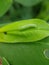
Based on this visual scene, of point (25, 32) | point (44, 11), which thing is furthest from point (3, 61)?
point (44, 11)

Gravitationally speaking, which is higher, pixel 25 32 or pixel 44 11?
pixel 44 11

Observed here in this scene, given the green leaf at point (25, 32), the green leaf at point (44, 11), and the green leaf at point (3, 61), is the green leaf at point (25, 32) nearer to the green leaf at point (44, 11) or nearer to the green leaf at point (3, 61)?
the green leaf at point (3, 61)

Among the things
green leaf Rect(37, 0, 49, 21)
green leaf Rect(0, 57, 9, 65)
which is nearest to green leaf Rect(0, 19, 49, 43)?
green leaf Rect(0, 57, 9, 65)

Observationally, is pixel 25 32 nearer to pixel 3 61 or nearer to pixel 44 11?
pixel 3 61

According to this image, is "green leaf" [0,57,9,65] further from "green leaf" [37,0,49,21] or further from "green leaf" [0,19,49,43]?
"green leaf" [37,0,49,21]

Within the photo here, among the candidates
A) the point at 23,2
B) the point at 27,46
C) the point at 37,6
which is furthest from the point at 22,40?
the point at 37,6

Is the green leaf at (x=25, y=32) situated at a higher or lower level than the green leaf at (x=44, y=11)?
lower

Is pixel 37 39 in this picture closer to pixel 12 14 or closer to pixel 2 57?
pixel 2 57

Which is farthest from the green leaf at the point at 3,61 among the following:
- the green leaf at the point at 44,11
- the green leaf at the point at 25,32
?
the green leaf at the point at 44,11
